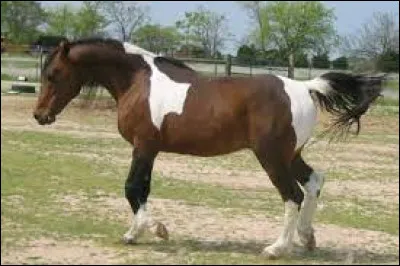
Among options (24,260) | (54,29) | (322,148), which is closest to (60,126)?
(322,148)

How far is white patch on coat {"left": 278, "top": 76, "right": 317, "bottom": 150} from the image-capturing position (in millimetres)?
6090

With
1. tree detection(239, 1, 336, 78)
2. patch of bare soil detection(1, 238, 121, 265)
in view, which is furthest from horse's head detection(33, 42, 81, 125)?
tree detection(239, 1, 336, 78)

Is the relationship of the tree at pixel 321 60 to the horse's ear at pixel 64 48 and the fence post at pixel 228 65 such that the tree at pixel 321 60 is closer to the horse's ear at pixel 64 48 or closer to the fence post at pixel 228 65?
the fence post at pixel 228 65

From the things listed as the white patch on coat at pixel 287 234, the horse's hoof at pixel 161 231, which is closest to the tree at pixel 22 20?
the horse's hoof at pixel 161 231

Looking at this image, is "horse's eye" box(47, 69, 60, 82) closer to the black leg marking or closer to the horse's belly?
the black leg marking

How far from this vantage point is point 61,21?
4884cm

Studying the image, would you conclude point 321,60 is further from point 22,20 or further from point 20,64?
point 22,20

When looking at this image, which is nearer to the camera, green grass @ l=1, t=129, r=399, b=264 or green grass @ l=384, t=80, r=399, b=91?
green grass @ l=1, t=129, r=399, b=264

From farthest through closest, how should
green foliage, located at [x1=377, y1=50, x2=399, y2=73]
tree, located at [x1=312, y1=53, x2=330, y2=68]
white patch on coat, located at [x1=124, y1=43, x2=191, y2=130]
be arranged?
tree, located at [x1=312, y1=53, x2=330, y2=68]
green foliage, located at [x1=377, y1=50, x2=399, y2=73]
white patch on coat, located at [x1=124, y1=43, x2=191, y2=130]

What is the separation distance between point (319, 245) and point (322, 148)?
897 cm

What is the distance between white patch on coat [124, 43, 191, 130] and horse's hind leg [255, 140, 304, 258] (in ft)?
2.61

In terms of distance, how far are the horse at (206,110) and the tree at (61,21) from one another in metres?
41.5

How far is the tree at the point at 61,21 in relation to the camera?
47.8 meters

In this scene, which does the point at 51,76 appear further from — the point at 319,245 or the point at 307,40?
the point at 307,40
